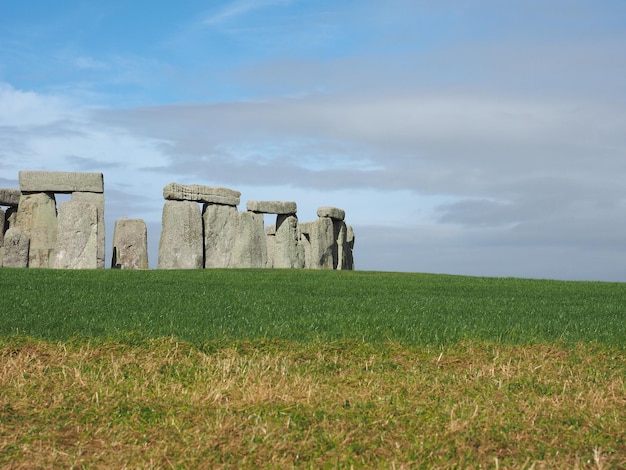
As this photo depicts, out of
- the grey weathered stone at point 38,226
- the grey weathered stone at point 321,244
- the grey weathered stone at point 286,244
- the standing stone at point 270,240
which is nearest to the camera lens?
the grey weathered stone at point 38,226

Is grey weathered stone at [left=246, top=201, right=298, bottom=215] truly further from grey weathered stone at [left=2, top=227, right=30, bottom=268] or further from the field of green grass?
the field of green grass

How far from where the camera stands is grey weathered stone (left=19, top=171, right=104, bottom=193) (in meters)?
24.8

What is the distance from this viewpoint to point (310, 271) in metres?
24.0

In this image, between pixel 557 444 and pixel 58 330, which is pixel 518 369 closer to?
pixel 557 444

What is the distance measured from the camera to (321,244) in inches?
1183

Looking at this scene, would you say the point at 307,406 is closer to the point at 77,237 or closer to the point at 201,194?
the point at 77,237

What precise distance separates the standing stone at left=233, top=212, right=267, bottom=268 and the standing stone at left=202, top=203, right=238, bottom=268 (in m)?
0.17

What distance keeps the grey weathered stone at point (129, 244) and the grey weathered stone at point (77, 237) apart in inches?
95.7

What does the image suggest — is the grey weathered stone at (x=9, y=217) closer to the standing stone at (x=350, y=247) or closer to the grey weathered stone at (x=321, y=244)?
the grey weathered stone at (x=321, y=244)

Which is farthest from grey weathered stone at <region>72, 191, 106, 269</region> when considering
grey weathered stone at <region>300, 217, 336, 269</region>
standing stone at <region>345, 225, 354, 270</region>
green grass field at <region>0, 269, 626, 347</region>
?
standing stone at <region>345, 225, 354, 270</region>

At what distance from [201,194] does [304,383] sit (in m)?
17.4

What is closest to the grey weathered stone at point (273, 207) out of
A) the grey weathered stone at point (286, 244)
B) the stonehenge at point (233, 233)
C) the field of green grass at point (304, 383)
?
the stonehenge at point (233, 233)

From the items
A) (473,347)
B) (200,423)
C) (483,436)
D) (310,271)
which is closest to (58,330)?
(200,423)

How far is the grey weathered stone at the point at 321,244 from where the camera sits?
98.4ft
